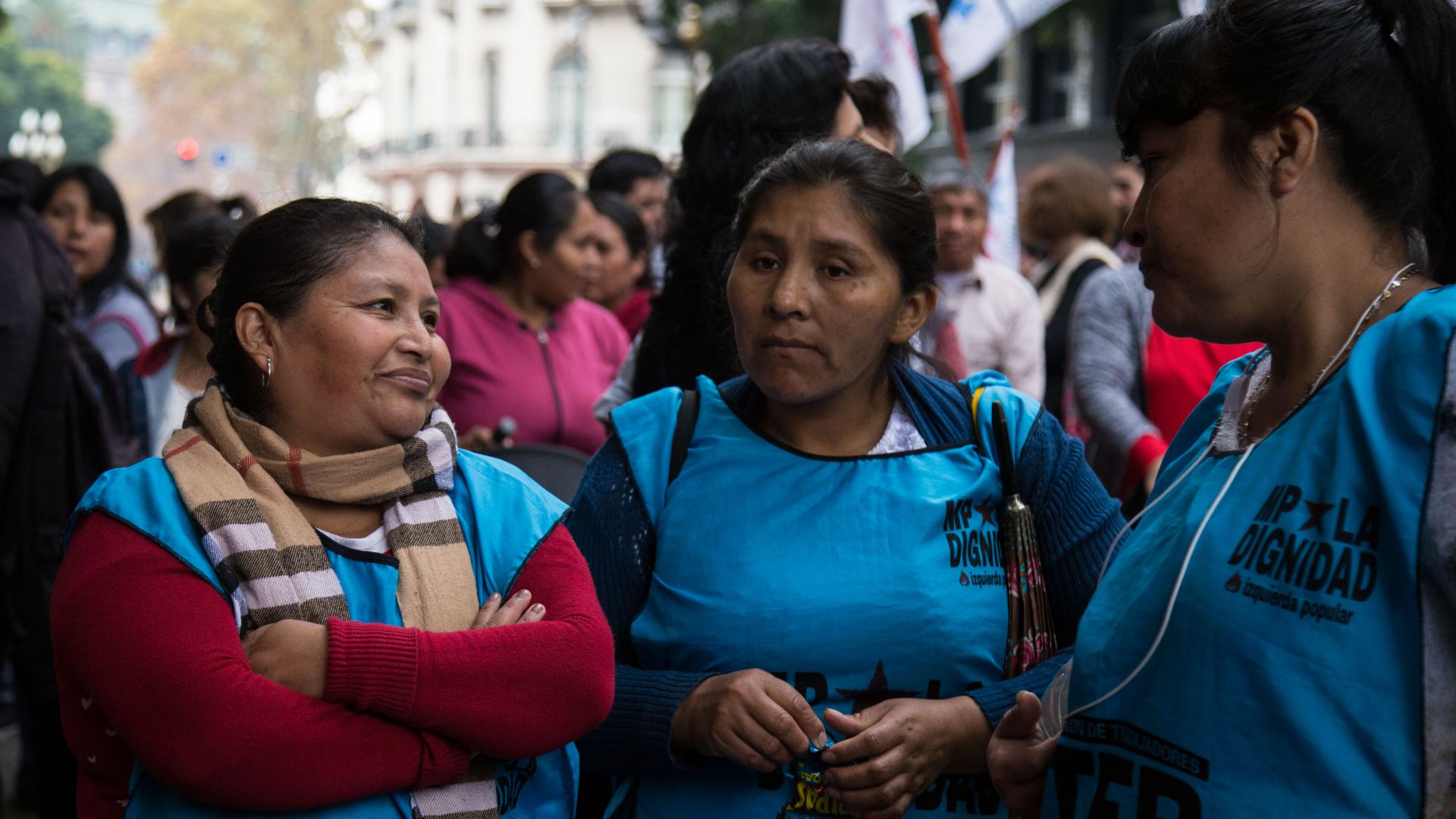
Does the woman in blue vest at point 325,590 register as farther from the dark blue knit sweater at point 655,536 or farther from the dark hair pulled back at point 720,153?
the dark hair pulled back at point 720,153

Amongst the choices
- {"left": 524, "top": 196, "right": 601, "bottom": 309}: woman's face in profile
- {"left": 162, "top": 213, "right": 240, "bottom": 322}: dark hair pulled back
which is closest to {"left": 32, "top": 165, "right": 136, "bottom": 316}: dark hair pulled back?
{"left": 162, "top": 213, "right": 240, "bottom": 322}: dark hair pulled back

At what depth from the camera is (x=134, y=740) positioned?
1.92m

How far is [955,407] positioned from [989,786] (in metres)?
0.66

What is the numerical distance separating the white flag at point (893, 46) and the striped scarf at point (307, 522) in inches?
190

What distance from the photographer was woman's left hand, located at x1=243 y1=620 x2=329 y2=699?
1961 millimetres

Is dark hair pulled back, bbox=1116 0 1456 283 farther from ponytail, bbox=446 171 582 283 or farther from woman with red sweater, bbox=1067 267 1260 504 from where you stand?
ponytail, bbox=446 171 582 283

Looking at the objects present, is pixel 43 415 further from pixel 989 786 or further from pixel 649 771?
pixel 989 786

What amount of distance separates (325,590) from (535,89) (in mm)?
53451

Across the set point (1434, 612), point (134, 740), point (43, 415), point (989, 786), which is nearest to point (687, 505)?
point (989, 786)

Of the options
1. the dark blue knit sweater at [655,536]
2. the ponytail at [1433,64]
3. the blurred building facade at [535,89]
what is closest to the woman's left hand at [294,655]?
the dark blue knit sweater at [655,536]

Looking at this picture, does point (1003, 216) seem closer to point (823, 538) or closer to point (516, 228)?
point (516, 228)

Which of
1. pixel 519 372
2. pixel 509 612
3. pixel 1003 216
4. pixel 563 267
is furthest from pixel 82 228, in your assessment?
pixel 509 612

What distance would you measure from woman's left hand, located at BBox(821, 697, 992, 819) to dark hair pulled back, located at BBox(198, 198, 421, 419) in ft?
3.53

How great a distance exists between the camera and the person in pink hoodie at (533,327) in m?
5.11
